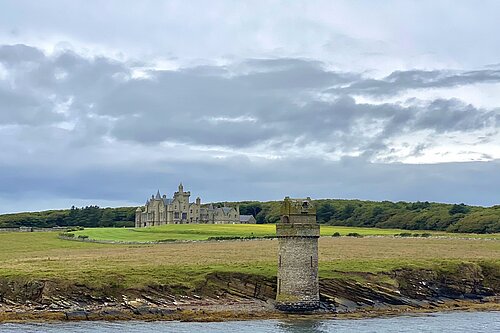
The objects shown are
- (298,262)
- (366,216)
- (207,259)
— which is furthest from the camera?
(366,216)

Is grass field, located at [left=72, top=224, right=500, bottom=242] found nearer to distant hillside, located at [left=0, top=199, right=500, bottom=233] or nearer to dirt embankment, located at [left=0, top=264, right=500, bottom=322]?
distant hillside, located at [left=0, top=199, right=500, bottom=233]

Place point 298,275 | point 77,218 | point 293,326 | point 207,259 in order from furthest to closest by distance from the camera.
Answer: point 77,218 < point 207,259 < point 298,275 < point 293,326

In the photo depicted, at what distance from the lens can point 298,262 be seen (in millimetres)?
56156

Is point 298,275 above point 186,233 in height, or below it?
below

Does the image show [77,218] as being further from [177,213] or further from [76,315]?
[76,315]

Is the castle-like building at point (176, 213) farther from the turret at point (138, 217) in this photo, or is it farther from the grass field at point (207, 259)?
the grass field at point (207, 259)

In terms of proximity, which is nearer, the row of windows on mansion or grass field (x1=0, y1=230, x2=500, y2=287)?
grass field (x1=0, y1=230, x2=500, y2=287)

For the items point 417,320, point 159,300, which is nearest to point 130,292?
point 159,300

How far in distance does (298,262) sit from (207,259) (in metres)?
16.9

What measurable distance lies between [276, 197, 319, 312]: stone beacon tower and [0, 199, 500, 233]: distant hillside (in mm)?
77935

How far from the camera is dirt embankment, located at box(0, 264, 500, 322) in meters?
53.7

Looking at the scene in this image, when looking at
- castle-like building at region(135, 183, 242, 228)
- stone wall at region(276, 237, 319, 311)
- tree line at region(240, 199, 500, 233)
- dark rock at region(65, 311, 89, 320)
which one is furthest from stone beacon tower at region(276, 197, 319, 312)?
castle-like building at region(135, 183, 242, 228)

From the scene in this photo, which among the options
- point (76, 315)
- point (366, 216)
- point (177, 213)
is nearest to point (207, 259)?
point (76, 315)

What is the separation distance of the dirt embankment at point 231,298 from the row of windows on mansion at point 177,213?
363 ft
